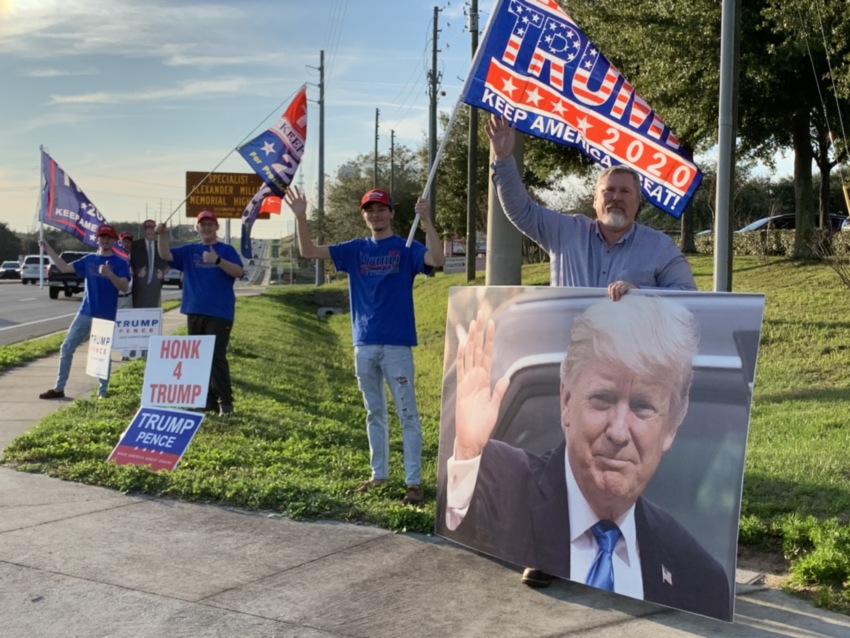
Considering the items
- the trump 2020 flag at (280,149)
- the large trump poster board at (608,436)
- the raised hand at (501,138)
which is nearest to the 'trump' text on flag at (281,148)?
the trump 2020 flag at (280,149)

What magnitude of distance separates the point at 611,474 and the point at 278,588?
166 centimetres

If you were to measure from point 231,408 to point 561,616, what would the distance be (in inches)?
225

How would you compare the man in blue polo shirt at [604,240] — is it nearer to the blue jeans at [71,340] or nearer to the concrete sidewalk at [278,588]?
the concrete sidewalk at [278,588]

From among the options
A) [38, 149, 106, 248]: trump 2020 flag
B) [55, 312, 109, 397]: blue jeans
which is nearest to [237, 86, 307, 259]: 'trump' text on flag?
[55, 312, 109, 397]: blue jeans

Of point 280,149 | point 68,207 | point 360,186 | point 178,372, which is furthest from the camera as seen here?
point 360,186

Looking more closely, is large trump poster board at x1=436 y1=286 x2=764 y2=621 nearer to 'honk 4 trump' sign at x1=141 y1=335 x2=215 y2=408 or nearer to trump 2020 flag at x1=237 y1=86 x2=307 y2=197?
'honk 4 trump' sign at x1=141 y1=335 x2=215 y2=408

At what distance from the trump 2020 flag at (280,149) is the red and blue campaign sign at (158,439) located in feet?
12.3

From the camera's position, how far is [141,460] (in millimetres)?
6879

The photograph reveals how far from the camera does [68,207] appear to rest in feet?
44.5

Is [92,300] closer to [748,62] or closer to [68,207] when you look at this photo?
[68,207]

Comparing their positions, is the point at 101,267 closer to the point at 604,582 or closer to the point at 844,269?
the point at 604,582

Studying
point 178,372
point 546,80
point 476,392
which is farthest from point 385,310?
point 178,372

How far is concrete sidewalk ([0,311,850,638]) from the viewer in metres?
4.14

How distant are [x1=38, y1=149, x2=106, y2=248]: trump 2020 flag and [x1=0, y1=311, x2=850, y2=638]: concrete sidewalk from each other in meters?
8.24
